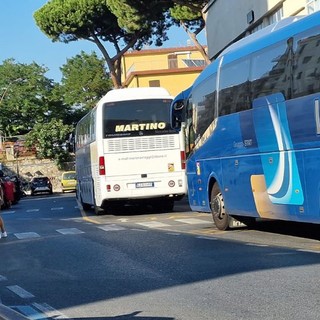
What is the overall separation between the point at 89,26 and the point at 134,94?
2540cm

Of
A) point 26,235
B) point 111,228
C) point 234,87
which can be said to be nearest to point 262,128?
point 234,87

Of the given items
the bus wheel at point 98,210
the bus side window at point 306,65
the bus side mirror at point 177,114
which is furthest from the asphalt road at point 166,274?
the bus wheel at point 98,210

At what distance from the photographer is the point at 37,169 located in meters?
62.7

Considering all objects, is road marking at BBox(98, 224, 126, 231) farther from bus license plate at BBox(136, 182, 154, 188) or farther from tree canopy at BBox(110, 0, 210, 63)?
tree canopy at BBox(110, 0, 210, 63)

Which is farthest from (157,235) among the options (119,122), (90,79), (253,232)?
(90,79)

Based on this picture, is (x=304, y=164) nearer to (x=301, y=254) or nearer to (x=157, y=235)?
(x=301, y=254)

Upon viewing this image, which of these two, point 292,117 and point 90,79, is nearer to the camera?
point 292,117

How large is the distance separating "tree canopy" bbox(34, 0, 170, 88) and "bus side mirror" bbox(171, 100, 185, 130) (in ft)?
81.9

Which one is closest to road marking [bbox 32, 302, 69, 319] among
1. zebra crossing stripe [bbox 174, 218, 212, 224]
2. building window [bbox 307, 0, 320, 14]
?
zebra crossing stripe [bbox 174, 218, 212, 224]

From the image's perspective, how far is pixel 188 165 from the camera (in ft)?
53.6

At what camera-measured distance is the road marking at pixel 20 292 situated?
8.19m

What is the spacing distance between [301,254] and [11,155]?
5514 centimetres

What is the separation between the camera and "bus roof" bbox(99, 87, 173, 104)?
67.6ft

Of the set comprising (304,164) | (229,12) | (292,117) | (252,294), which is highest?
(229,12)
